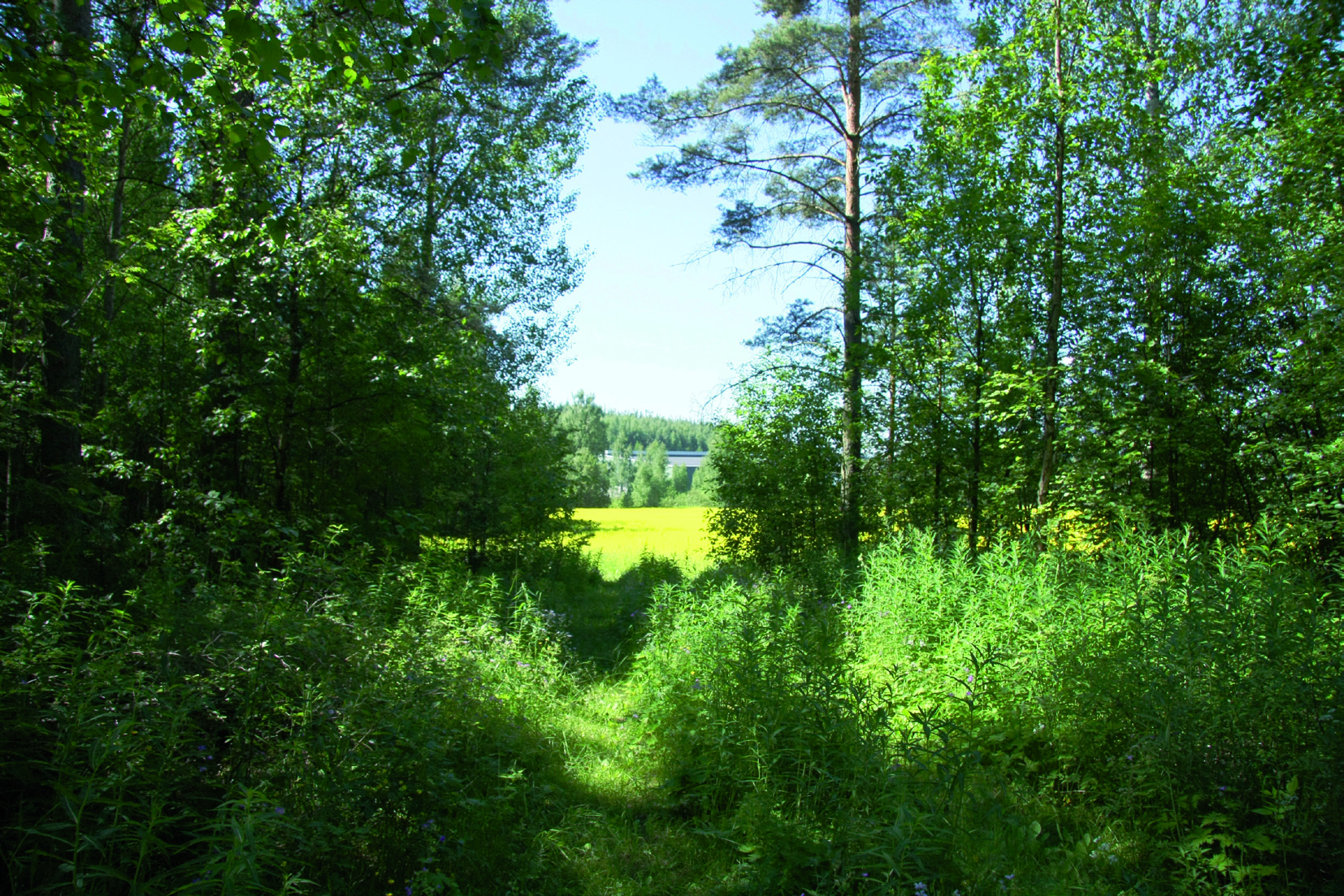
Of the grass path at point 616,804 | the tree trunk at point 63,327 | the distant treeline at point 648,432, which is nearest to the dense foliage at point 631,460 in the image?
the distant treeline at point 648,432

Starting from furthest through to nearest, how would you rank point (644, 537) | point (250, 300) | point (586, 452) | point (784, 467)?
point (586, 452) < point (644, 537) < point (784, 467) < point (250, 300)

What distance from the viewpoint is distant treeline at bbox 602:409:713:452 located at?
8912 cm

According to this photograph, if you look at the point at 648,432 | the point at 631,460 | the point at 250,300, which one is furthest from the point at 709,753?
the point at 648,432

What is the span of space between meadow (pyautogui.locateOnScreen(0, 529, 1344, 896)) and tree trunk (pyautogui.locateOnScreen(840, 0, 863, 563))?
6.48 m

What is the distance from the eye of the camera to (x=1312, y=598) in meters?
4.56

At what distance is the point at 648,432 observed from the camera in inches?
3824

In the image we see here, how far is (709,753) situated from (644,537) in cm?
1920

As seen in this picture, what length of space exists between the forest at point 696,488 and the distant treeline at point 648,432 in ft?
227

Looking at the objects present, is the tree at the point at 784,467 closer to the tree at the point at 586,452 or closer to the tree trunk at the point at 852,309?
the tree trunk at the point at 852,309

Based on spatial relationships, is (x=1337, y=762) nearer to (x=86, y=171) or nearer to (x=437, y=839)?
(x=437, y=839)

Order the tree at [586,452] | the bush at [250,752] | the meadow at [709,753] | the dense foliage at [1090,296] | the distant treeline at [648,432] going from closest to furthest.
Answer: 1. the bush at [250,752]
2. the meadow at [709,753]
3. the dense foliage at [1090,296]
4. the tree at [586,452]
5. the distant treeline at [648,432]

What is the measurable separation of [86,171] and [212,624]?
17.3 feet

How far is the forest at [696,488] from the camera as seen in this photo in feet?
10.8

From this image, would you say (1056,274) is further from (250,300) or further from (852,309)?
(250,300)
